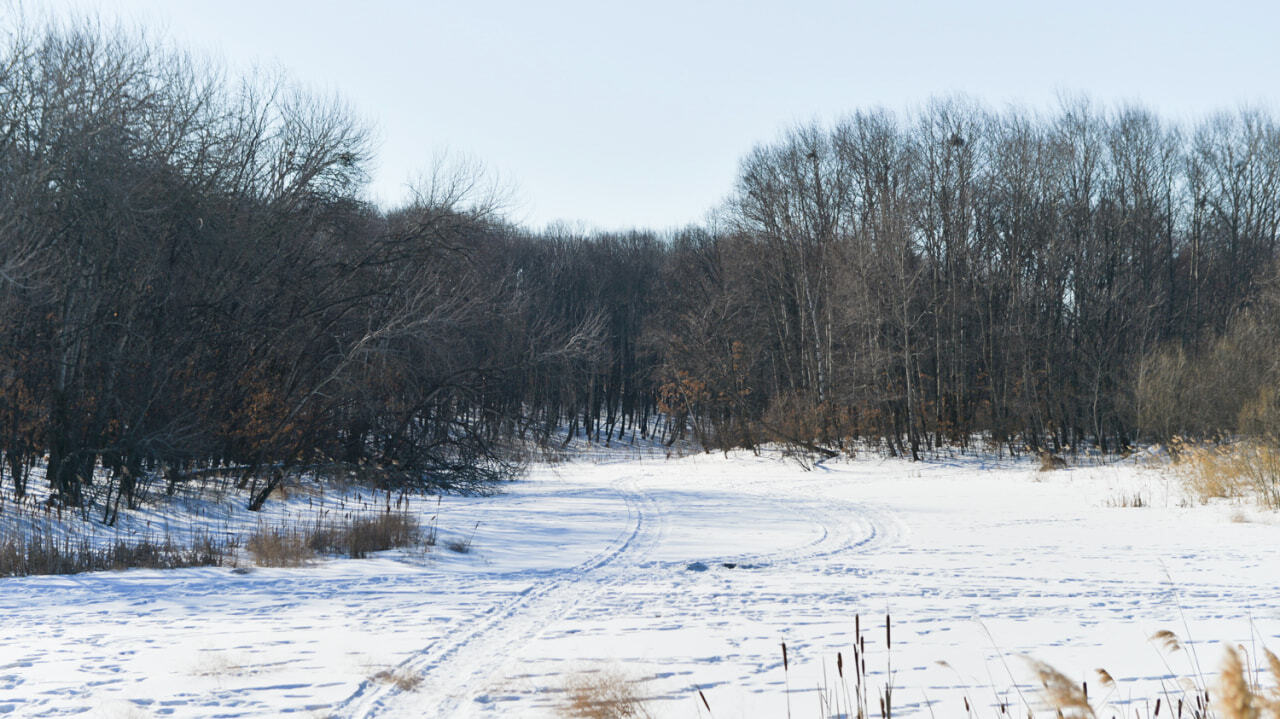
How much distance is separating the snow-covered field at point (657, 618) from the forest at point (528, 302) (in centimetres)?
298

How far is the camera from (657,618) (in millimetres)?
7816

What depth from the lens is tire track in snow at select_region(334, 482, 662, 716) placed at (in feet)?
17.7

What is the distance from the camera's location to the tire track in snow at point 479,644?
17.7 feet

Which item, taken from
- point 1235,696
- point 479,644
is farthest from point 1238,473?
point 1235,696

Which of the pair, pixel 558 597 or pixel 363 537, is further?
pixel 363 537

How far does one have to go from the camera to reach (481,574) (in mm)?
10430

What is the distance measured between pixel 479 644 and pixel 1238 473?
16.2 m

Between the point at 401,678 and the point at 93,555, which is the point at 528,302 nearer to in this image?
the point at 93,555

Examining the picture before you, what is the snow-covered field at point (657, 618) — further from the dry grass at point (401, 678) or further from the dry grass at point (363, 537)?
the dry grass at point (363, 537)

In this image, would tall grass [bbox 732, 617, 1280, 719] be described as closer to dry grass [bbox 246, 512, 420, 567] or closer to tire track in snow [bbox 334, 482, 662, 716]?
tire track in snow [bbox 334, 482, 662, 716]

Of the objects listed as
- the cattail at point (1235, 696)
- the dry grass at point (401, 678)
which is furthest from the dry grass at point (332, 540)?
the cattail at point (1235, 696)

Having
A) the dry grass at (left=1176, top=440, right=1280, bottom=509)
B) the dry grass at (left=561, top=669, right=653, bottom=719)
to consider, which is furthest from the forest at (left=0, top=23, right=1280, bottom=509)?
the dry grass at (left=561, top=669, right=653, bottom=719)

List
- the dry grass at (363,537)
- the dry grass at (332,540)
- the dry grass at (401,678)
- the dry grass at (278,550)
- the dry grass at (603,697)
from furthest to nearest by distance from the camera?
the dry grass at (363,537), the dry grass at (332,540), the dry grass at (278,550), the dry grass at (401,678), the dry grass at (603,697)

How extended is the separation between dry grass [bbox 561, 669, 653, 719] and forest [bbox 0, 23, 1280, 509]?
11179 millimetres
